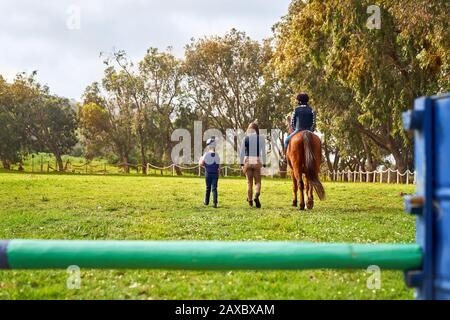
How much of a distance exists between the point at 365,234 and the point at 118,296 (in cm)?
504

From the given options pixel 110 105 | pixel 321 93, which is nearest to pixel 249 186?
pixel 321 93

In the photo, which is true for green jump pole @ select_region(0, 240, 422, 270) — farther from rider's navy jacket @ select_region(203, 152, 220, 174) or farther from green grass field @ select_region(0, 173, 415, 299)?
rider's navy jacket @ select_region(203, 152, 220, 174)

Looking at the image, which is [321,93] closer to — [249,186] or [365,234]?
[249,186]

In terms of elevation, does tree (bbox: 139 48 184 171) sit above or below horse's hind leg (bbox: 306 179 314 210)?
above

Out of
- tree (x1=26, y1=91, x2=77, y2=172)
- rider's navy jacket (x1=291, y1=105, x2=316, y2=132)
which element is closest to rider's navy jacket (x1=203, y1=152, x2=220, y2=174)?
rider's navy jacket (x1=291, y1=105, x2=316, y2=132)

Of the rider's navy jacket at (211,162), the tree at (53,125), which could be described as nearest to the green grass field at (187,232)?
the rider's navy jacket at (211,162)

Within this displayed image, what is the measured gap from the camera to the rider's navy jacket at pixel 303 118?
12.6m

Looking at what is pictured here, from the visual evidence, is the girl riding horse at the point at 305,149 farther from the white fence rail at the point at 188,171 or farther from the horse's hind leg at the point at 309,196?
the white fence rail at the point at 188,171

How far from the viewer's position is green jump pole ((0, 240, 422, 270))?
2.94 metres

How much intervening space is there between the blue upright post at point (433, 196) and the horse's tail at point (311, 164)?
369 inches

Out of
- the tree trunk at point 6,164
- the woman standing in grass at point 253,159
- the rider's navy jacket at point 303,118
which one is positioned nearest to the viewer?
the rider's navy jacket at point 303,118

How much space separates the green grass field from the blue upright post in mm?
2002

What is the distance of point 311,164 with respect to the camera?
1238 centimetres
